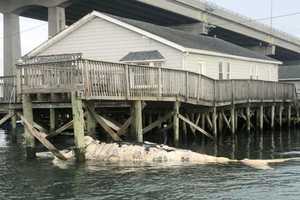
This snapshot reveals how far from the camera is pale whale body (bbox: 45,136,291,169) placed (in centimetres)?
2142

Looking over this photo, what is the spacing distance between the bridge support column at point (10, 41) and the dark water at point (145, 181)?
34651 millimetres

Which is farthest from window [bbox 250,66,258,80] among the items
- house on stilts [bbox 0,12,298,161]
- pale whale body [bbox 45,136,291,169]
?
pale whale body [bbox 45,136,291,169]

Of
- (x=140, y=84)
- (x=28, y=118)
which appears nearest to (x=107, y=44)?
(x=140, y=84)

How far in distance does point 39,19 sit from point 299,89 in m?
28.9

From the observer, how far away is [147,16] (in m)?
65.6

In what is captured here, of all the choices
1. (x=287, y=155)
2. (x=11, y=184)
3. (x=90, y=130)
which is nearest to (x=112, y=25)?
(x=90, y=130)

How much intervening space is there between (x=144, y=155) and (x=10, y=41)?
38.6m

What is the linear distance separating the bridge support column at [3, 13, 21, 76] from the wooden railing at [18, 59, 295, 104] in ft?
98.1

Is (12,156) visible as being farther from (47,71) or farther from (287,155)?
(287,155)

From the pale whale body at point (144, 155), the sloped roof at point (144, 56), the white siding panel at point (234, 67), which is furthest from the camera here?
the white siding panel at point (234, 67)

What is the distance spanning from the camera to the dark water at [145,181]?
16219 mm

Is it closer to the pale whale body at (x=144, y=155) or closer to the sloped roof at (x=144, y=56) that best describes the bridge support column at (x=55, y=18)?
the sloped roof at (x=144, y=56)

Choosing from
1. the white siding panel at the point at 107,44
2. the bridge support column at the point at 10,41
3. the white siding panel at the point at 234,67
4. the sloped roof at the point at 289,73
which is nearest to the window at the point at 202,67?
the white siding panel at the point at 234,67

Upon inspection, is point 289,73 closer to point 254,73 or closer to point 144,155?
point 254,73
